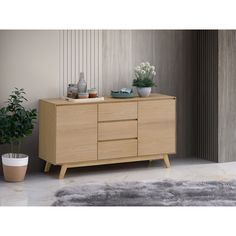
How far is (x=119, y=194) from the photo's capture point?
6219 mm

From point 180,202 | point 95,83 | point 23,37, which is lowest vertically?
point 180,202

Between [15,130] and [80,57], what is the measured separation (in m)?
1.14

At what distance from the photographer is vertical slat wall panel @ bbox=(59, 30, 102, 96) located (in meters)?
7.20

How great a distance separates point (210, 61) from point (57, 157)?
214 centimetres

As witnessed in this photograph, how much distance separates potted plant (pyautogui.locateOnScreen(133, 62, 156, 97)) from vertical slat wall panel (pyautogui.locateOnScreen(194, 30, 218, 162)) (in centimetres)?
71

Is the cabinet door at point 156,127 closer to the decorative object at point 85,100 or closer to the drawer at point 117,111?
the drawer at point 117,111

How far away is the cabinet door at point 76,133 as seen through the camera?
6755mm

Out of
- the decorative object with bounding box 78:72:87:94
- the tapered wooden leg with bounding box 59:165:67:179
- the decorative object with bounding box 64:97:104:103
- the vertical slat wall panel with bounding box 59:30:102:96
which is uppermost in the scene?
the vertical slat wall panel with bounding box 59:30:102:96

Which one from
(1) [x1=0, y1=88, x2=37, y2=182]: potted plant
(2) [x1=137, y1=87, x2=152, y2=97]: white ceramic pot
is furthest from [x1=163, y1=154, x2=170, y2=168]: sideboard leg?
(1) [x1=0, y1=88, x2=37, y2=182]: potted plant

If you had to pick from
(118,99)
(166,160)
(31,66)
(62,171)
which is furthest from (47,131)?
(166,160)

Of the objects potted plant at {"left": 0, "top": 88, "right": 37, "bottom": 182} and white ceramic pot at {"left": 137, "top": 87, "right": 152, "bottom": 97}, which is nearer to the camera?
potted plant at {"left": 0, "top": 88, "right": 37, "bottom": 182}

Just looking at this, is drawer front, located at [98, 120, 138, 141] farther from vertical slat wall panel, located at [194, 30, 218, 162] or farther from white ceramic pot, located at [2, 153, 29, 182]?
vertical slat wall panel, located at [194, 30, 218, 162]
